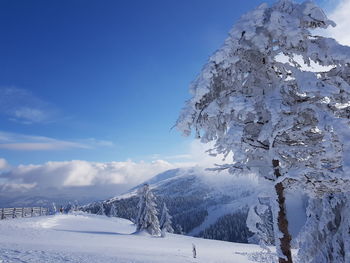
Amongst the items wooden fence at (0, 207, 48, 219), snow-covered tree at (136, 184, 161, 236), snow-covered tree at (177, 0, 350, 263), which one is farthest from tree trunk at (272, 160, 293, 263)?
snow-covered tree at (136, 184, 161, 236)

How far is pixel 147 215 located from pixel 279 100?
Result: 4036 centimetres

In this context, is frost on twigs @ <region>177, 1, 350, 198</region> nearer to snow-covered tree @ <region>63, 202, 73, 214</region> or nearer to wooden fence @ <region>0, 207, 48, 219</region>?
wooden fence @ <region>0, 207, 48, 219</region>

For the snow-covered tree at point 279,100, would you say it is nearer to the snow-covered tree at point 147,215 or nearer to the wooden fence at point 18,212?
the wooden fence at point 18,212

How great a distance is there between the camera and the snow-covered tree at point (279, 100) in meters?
7.02

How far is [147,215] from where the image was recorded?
4462 cm

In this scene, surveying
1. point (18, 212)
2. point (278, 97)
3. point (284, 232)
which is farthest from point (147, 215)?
point (278, 97)

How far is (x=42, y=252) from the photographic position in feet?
47.9

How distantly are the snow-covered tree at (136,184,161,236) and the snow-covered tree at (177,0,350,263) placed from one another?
38.0 metres

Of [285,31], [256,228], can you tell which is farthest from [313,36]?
[256,228]

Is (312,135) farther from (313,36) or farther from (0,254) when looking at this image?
(0,254)

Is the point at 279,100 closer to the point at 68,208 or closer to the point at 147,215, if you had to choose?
the point at 147,215

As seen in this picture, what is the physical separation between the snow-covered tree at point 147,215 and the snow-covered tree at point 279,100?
1496 inches

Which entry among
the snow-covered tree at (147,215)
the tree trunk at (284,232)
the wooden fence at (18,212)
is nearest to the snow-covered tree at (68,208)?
the wooden fence at (18,212)

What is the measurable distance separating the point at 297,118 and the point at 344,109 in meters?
1.27
